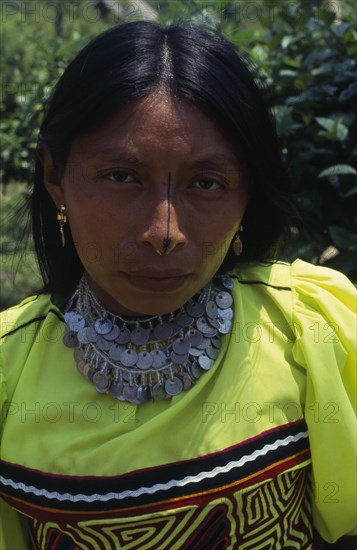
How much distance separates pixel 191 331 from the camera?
1.47m

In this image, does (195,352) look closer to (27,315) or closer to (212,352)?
(212,352)

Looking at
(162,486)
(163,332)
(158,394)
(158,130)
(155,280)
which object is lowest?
(162,486)

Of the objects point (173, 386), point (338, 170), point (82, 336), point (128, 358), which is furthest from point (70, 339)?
point (338, 170)

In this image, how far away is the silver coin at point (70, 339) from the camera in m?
1.50

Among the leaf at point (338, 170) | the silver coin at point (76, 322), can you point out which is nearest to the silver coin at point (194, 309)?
the silver coin at point (76, 322)

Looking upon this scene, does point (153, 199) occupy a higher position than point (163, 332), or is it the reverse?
point (153, 199)

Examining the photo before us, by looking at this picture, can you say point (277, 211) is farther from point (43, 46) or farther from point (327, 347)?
point (43, 46)

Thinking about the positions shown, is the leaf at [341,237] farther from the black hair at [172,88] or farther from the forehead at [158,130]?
the forehead at [158,130]

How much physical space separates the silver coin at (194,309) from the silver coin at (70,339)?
0.23 metres

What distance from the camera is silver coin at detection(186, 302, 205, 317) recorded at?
1473mm

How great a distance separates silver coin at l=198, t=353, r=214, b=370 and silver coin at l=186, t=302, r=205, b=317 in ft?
0.27

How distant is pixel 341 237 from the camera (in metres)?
2.14

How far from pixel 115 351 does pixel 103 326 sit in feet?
0.18

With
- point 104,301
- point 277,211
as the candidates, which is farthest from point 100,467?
point 277,211
